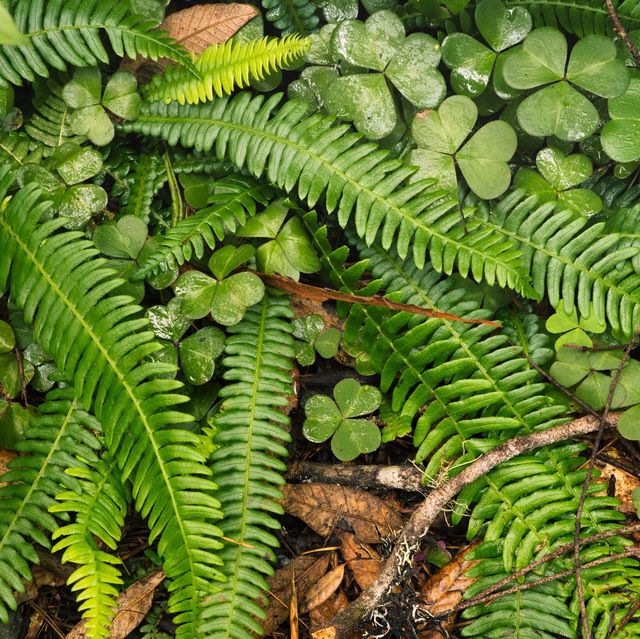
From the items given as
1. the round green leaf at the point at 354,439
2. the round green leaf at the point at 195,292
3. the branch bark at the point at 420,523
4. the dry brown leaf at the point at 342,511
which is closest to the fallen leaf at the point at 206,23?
the round green leaf at the point at 195,292

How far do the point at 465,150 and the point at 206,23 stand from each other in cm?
120

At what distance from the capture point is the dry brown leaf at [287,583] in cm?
234

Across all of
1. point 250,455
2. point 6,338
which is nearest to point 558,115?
point 250,455

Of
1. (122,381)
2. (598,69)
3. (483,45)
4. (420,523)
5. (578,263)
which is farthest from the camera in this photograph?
(483,45)

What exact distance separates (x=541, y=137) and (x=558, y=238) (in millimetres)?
524

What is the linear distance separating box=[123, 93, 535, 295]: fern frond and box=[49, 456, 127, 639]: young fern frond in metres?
1.25

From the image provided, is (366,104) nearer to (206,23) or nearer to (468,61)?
(468,61)

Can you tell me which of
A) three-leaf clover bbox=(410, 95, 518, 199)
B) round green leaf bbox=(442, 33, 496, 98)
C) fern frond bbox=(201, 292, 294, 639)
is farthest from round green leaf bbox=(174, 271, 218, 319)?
round green leaf bbox=(442, 33, 496, 98)

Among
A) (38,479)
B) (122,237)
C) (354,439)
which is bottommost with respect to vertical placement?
(354,439)

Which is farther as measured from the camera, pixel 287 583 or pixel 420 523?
pixel 287 583

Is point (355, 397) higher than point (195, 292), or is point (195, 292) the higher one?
point (195, 292)

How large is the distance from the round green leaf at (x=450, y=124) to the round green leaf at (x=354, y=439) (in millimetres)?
1158

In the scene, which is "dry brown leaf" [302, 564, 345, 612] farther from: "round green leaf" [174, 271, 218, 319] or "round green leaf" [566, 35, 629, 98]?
"round green leaf" [566, 35, 629, 98]

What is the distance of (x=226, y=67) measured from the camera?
239cm
